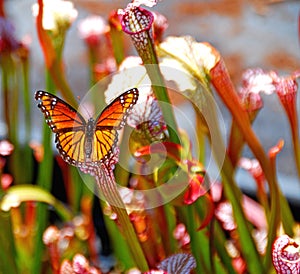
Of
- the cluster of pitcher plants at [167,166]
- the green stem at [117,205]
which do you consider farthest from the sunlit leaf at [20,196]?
the green stem at [117,205]

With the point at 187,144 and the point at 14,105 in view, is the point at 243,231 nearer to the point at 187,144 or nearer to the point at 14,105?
the point at 187,144

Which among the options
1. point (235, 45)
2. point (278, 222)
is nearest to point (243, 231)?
point (278, 222)

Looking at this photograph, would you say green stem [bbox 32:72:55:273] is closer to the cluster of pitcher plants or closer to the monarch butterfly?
the cluster of pitcher plants

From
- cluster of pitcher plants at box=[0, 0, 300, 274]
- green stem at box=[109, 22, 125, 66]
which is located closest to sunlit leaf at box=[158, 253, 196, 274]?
cluster of pitcher plants at box=[0, 0, 300, 274]

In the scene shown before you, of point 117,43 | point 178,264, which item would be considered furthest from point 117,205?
point 117,43

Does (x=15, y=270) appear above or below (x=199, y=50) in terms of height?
below

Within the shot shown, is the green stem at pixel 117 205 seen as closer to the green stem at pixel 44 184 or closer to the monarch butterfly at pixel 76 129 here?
the monarch butterfly at pixel 76 129

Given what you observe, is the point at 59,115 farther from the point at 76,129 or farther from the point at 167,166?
the point at 167,166

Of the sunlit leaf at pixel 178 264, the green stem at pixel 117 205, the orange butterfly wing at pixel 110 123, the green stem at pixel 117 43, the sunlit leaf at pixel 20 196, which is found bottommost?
the sunlit leaf at pixel 178 264
